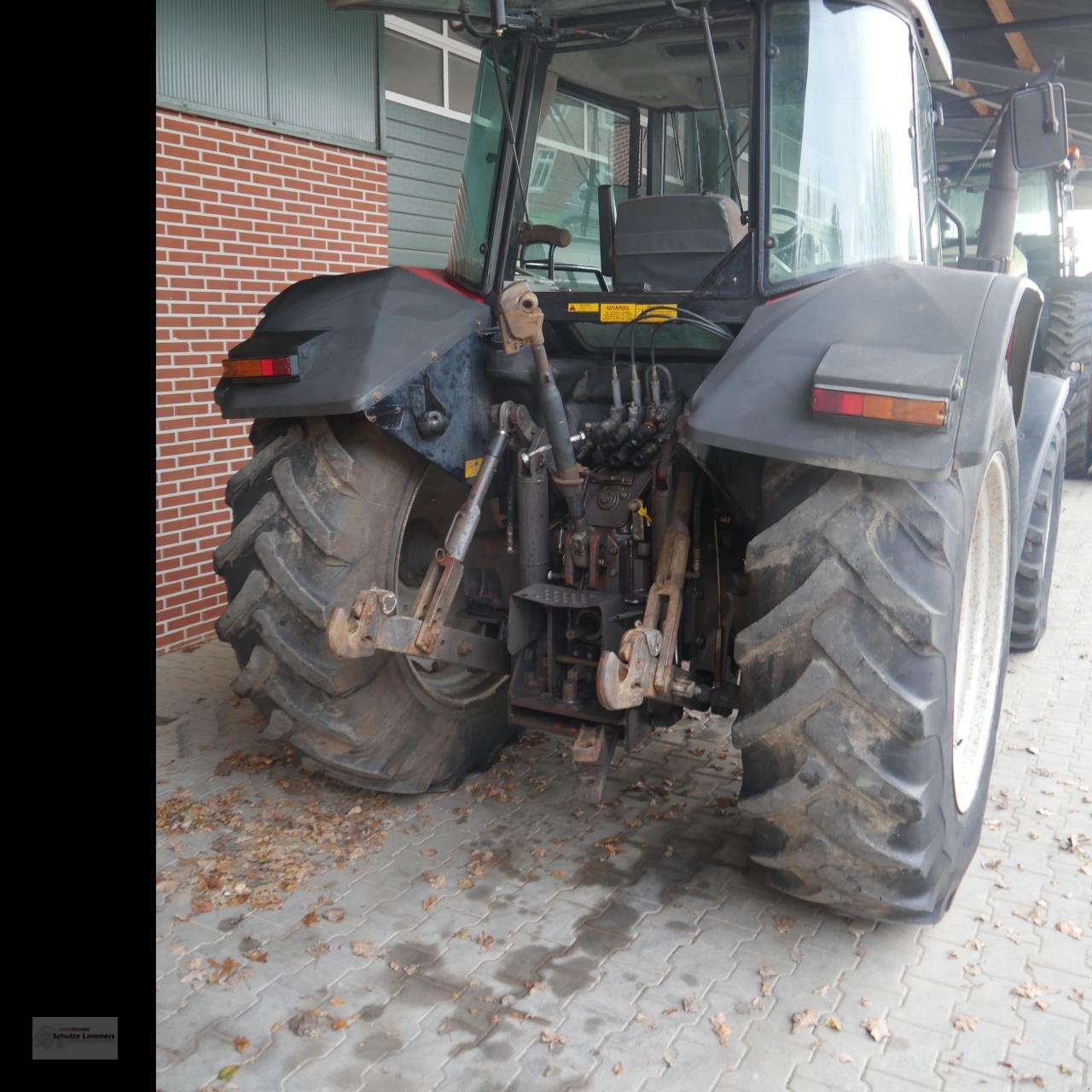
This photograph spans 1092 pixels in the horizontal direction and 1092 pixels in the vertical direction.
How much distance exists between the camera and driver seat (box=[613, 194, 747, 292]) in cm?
353

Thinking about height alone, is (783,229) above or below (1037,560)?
above

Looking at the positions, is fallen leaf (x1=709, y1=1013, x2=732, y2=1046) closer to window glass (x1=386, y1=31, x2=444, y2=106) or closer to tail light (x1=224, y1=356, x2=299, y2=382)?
tail light (x1=224, y1=356, x2=299, y2=382)

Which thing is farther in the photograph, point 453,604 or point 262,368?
point 453,604

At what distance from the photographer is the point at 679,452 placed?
3.34 meters

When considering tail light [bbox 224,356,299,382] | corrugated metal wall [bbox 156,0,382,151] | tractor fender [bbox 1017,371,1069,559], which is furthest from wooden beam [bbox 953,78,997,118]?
tail light [bbox 224,356,299,382]

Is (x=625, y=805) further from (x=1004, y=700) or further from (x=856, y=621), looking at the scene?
(x=1004, y=700)

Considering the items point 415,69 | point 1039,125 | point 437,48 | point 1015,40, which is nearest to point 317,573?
point 1039,125

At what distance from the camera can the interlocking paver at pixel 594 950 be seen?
2590 millimetres

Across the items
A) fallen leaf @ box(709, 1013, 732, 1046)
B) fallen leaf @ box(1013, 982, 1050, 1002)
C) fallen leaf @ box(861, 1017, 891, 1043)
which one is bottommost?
fallen leaf @ box(709, 1013, 732, 1046)

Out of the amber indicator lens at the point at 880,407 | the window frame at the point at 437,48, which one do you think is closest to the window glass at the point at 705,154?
the amber indicator lens at the point at 880,407

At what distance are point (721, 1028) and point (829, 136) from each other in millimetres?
2483

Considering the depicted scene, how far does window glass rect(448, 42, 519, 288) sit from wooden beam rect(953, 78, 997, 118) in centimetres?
480

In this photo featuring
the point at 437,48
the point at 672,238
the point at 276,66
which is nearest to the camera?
the point at 672,238

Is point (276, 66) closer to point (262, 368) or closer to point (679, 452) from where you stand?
point (262, 368)
